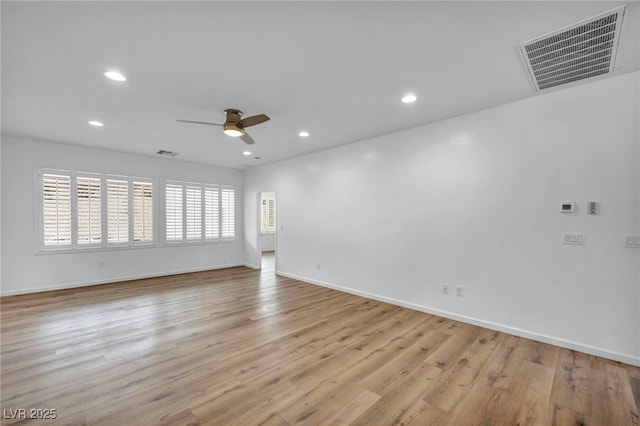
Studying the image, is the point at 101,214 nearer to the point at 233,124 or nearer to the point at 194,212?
the point at 194,212

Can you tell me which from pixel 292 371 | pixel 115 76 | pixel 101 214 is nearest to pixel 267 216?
pixel 101 214

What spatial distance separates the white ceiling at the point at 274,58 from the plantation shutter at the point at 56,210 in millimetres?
1568

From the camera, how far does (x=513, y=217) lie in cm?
319

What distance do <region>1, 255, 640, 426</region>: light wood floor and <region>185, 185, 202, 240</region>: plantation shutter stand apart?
2947 millimetres

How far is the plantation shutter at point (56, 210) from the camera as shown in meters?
4.97

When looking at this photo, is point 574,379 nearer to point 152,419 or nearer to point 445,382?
point 445,382

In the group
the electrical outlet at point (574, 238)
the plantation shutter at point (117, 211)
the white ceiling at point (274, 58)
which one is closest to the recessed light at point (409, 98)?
the white ceiling at point (274, 58)

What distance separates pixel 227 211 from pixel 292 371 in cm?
579

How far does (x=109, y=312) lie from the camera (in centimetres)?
389

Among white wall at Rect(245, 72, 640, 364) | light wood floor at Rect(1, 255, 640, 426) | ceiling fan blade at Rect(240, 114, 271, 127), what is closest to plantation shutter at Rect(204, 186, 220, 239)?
light wood floor at Rect(1, 255, 640, 426)

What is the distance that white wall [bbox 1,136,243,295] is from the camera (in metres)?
4.68

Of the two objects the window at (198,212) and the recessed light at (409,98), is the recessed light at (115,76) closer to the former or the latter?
the recessed light at (409,98)

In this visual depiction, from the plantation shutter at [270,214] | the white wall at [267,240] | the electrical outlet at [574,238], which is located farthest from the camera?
the plantation shutter at [270,214]

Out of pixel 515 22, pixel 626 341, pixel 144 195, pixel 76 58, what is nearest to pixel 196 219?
pixel 144 195
